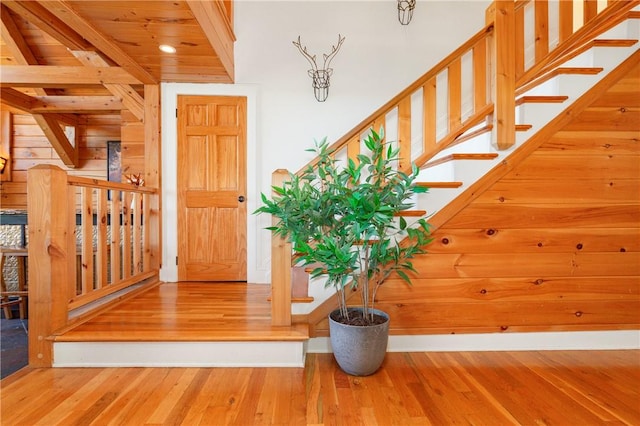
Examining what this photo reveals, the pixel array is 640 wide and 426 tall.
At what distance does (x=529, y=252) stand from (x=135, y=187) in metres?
3.16

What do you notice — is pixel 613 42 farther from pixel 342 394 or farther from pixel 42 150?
pixel 42 150

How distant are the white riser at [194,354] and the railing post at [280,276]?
0.58 feet

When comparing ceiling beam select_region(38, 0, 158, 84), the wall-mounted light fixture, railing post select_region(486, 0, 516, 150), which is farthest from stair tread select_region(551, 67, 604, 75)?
ceiling beam select_region(38, 0, 158, 84)

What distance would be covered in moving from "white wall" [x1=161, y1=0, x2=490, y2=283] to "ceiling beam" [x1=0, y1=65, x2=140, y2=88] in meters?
0.46

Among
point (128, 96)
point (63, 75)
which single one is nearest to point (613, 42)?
point (128, 96)

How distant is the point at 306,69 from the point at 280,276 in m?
2.26

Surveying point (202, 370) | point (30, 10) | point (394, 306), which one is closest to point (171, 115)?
point (30, 10)

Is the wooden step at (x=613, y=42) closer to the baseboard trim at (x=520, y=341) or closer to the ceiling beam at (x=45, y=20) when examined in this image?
the baseboard trim at (x=520, y=341)

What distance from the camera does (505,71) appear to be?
1.97m

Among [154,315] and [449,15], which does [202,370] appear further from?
[449,15]

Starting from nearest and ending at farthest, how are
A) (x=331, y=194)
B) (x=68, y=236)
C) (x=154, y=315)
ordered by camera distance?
(x=331, y=194), (x=68, y=236), (x=154, y=315)

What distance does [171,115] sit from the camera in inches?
125

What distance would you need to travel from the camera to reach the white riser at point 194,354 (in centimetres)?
188

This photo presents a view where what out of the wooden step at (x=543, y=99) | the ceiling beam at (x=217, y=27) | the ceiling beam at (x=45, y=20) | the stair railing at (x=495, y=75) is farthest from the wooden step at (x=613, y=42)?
the ceiling beam at (x=45, y=20)
